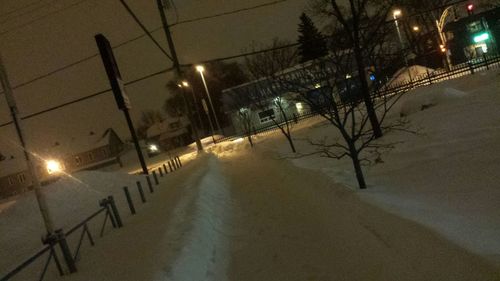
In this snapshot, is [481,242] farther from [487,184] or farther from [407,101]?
[407,101]

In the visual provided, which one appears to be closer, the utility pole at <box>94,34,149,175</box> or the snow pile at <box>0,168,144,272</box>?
the snow pile at <box>0,168,144,272</box>

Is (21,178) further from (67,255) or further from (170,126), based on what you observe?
(67,255)

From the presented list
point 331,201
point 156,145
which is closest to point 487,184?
point 331,201

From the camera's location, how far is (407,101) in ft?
69.9

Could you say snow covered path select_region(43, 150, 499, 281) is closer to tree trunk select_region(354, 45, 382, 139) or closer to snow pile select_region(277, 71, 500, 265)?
snow pile select_region(277, 71, 500, 265)

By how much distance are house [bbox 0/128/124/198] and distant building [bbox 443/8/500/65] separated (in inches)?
2043

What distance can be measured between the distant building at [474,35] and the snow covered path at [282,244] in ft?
147

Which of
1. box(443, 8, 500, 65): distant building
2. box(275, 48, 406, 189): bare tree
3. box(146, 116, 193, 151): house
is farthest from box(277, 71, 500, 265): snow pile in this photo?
box(146, 116, 193, 151): house

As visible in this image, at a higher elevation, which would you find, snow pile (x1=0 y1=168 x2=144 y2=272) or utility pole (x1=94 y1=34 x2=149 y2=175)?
utility pole (x1=94 y1=34 x2=149 y2=175)

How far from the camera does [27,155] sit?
416 inches

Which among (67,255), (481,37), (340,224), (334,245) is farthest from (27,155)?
(481,37)

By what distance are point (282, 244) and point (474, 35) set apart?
52080 mm

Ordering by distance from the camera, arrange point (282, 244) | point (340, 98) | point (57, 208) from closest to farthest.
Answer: point (282, 244) → point (340, 98) → point (57, 208)

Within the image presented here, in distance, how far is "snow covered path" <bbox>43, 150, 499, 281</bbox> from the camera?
5.18m
